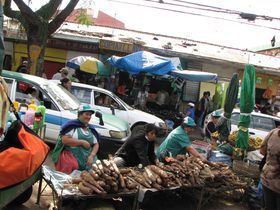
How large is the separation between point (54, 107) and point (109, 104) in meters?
2.87

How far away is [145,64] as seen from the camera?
1432 centimetres

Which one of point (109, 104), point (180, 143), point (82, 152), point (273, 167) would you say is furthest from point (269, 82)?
point (82, 152)

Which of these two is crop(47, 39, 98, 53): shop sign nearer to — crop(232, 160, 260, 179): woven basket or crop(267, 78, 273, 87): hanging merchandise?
crop(267, 78, 273, 87): hanging merchandise

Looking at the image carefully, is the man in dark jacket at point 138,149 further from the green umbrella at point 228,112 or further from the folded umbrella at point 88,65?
the folded umbrella at point 88,65

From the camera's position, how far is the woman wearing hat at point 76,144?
5.60 meters

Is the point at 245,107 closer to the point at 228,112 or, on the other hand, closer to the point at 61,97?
the point at 228,112

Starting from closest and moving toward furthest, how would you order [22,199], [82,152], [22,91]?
[22,199], [82,152], [22,91]

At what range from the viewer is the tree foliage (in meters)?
11.8

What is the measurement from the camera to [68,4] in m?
12.4

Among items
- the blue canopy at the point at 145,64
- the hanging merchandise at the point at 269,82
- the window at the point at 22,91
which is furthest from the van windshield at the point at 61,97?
the hanging merchandise at the point at 269,82

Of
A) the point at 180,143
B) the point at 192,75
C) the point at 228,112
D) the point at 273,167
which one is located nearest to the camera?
the point at 273,167

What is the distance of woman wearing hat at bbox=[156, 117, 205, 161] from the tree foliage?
21.7 ft

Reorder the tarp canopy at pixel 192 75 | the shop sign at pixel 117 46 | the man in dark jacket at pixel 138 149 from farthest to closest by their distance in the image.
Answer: the shop sign at pixel 117 46, the tarp canopy at pixel 192 75, the man in dark jacket at pixel 138 149

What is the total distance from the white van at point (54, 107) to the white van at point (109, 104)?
73.9 inches
